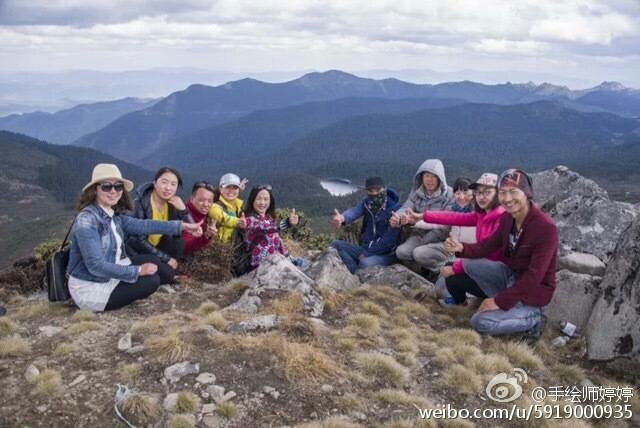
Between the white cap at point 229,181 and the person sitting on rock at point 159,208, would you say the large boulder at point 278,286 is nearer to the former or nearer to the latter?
the person sitting on rock at point 159,208

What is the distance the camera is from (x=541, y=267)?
27.4 ft

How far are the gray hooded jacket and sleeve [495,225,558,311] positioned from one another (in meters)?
3.44

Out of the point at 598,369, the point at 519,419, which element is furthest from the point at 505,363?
the point at 598,369

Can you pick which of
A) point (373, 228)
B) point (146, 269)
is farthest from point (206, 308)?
point (373, 228)

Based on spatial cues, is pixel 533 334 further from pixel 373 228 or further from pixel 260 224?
pixel 260 224

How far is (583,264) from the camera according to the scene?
34.6 feet

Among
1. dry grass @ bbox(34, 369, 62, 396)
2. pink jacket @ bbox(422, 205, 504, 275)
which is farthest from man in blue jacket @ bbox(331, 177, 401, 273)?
dry grass @ bbox(34, 369, 62, 396)

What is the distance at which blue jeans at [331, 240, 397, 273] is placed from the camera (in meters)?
12.8

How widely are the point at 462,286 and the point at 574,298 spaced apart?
7.08 feet

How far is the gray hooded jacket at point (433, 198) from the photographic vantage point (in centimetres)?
1168

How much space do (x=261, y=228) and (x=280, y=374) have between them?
523cm

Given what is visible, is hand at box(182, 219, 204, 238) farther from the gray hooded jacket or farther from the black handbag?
the gray hooded jacket

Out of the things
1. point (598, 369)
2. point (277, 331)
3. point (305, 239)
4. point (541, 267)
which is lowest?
point (305, 239)

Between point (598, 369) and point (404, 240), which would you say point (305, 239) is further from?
point (598, 369)
